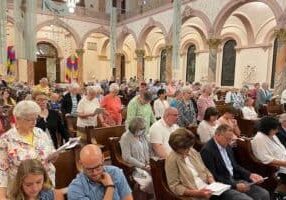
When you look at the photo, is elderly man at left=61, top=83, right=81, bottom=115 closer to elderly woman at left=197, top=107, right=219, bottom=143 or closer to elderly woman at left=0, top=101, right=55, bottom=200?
elderly woman at left=197, top=107, right=219, bottom=143

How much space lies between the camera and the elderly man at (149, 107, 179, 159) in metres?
3.86

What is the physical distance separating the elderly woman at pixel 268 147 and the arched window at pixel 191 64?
49.9 ft

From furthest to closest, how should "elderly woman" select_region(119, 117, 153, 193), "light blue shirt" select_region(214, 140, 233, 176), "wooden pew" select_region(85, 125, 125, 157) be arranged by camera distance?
"wooden pew" select_region(85, 125, 125, 157) → "elderly woman" select_region(119, 117, 153, 193) → "light blue shirt" select_region(214, 140, 233, 176)

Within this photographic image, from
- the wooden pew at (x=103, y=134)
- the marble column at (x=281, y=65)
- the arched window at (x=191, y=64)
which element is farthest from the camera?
the arched window at (x=191, y=64)

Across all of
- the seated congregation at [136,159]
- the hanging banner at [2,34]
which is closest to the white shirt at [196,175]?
the seated congregation at [136,159]

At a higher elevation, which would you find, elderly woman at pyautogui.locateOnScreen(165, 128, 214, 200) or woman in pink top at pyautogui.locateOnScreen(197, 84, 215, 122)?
woman in pink top at pyautogui.locateOnScreen(197, 84, 215, 122)

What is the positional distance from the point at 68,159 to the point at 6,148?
2.82 ft

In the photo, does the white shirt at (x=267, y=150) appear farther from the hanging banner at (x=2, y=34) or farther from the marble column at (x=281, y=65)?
A: the hanging banner at (x=2, y=34)

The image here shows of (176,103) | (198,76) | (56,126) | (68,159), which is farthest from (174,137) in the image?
(198,76)

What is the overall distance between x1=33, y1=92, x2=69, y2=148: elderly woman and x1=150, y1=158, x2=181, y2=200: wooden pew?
1553 millimetres

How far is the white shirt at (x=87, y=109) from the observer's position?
5.19m

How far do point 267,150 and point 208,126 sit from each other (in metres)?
0.93

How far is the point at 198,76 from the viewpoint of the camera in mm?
18328

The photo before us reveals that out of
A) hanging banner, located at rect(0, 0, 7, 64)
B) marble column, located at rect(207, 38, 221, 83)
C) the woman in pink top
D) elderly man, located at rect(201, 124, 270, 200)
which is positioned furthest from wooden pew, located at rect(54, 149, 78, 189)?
marble column, located at rect(207, 38, 221, 83)
